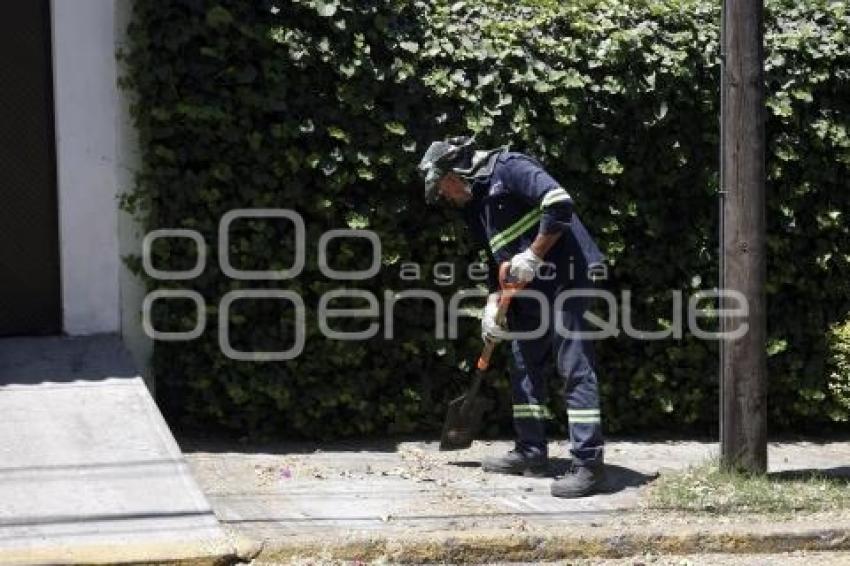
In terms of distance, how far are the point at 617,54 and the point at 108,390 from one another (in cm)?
342

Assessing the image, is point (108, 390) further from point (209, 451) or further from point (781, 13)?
point (781, 13)

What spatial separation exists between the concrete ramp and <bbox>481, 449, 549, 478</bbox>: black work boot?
174cm

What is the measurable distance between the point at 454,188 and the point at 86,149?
2.19 metres

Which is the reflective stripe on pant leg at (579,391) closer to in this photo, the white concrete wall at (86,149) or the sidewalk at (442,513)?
the sidewalk at (442,513)

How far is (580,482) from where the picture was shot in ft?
23.7

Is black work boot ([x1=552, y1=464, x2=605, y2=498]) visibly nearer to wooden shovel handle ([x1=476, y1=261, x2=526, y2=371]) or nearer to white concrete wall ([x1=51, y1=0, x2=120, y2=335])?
wooden shovel handle ([x1=476, y1=261, x2=526, y2=371])

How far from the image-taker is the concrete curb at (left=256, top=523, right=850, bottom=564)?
635 cm

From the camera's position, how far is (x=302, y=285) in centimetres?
815

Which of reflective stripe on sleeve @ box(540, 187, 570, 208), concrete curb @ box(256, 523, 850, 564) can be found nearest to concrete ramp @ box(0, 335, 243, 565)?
concrete curb @ box(256, 523, 850, 564)

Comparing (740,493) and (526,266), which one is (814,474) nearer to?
→ (740,493)

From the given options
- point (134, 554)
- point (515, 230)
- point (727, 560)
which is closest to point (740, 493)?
point (727, 560)

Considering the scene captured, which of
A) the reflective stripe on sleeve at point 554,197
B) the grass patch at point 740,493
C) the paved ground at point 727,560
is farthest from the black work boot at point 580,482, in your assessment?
the reflective stripe on sleeve at point 554,197

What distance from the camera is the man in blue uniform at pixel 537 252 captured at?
7203 millimetres

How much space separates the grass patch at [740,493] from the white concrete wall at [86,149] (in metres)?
3.29
